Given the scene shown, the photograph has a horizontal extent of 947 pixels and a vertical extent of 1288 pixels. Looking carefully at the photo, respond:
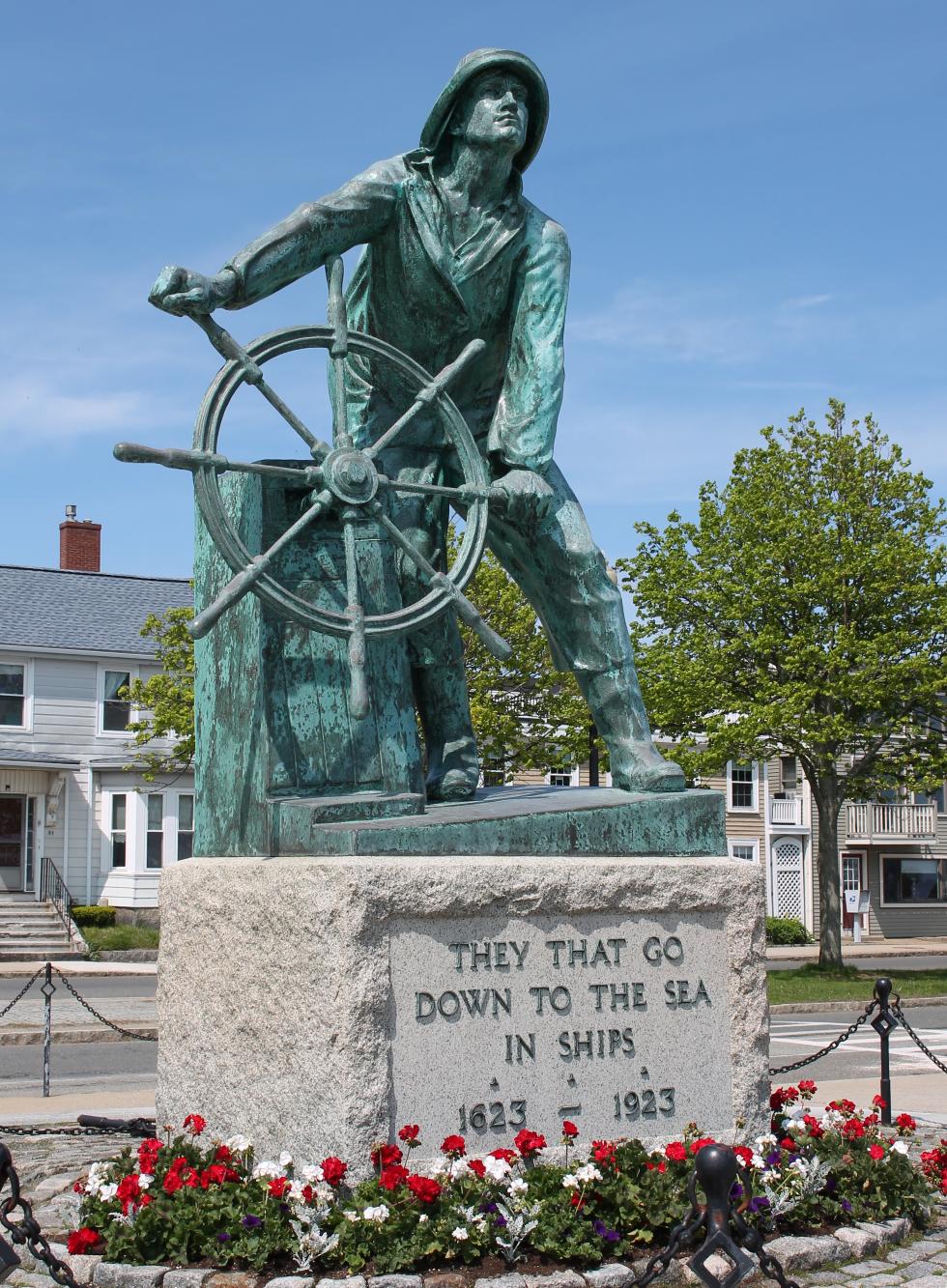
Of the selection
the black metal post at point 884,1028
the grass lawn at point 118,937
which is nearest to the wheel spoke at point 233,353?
the black metal post at point 884,1028

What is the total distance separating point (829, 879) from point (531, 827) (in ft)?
60.9

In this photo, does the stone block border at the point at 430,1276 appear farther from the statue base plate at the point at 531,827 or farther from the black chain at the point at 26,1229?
the statue base plate at the point at 531,827

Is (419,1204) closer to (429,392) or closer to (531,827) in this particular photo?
(531,827)

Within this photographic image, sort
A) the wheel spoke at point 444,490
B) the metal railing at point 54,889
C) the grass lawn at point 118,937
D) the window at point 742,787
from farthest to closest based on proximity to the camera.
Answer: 1. the window at point 742,787
2. the metal railing at point 54,889
3. the grass lawn at point 118,937
4. the wheel spoke at point 444,490

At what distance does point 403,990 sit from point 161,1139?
1.27m

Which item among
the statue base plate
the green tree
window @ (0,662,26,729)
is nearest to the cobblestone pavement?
the statue base plate

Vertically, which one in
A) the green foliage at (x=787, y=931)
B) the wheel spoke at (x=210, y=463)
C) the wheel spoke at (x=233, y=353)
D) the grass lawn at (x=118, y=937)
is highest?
the wheel spoke at (x=233, y=353)

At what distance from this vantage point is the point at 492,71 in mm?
5656

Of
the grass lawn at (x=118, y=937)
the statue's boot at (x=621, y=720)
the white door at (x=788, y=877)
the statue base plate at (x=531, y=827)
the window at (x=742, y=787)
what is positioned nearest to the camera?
the statue base plate at (x=531, y=827)

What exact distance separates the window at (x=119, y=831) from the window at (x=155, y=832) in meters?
0.47

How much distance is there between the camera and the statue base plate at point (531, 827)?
487cm

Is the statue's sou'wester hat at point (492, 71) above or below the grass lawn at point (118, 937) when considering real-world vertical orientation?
above

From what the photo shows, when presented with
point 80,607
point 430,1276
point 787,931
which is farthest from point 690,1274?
point 787,931

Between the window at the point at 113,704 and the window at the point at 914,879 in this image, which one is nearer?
the window at the point at 113,704
